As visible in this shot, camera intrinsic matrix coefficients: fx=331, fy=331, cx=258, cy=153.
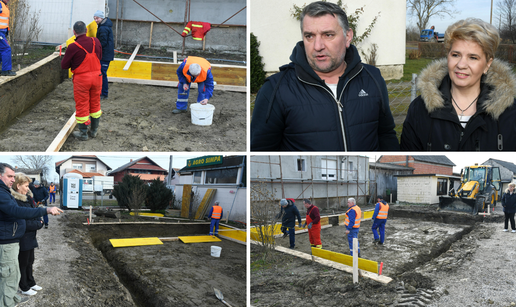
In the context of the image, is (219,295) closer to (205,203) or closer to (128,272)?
(128,272)

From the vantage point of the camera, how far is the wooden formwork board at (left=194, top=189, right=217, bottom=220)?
9520 millimetres

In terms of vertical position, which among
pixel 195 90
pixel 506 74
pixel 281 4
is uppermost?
pixel 281 4

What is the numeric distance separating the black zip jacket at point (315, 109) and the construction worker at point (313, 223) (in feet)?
9.22

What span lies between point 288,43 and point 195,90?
4430 mm

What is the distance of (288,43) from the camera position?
34.3ft

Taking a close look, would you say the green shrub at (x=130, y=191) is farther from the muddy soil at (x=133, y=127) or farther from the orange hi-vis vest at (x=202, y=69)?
the orange hi-vis vest at (x=202, y=69)

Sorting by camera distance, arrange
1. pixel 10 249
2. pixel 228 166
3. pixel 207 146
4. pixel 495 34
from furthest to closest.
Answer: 1. pixel 228 166
2. pixel 207 146
3. pixel 10 249
4. pixel 495 34

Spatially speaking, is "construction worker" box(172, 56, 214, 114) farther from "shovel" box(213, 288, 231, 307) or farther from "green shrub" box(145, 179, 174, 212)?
"green shrub" box(145, 179, 174, 212)

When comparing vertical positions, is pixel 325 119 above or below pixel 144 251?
above

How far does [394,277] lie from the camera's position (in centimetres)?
475

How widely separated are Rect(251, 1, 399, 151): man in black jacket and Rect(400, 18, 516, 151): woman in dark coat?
320 mm

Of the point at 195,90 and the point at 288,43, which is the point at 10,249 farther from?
the point at 288,43

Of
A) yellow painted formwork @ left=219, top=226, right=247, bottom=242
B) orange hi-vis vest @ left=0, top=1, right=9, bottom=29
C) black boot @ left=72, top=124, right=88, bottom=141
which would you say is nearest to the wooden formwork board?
yellow painted formwork @ left=219, top=226, right=247, bottom=242

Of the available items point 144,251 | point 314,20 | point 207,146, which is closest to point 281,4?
point 207,146
